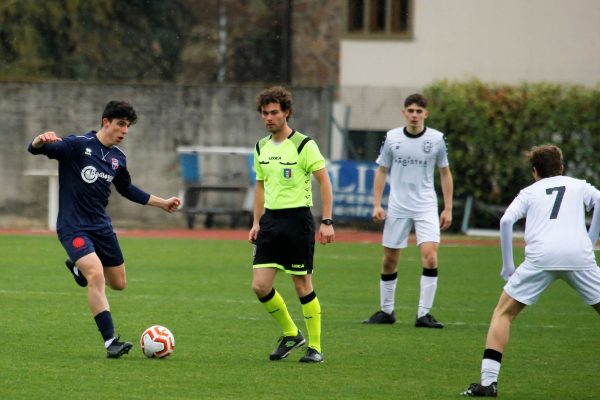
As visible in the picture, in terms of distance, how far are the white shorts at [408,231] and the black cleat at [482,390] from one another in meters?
4.27

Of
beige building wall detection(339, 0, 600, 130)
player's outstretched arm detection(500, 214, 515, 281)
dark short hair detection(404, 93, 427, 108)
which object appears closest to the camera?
player's outstretched arm detection(500, 214, 515, 281)

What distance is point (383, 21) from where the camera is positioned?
29.5 meters

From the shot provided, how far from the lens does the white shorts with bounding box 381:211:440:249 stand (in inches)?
484

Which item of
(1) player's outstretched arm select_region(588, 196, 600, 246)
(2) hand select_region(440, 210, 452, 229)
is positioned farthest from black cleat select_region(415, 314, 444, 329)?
(1) player's outstretched arm select_region(588, 196, 600, 246)

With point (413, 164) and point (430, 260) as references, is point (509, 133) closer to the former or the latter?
point (413, 164)

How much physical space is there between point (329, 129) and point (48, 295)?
1282 centimetres

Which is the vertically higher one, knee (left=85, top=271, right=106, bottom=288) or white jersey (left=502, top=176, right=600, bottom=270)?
white jersey (left=502, top=176, right=600, bottom=270)

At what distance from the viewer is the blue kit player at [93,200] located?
31.1 ft

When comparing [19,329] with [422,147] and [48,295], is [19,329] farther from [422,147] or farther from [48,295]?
[422,147]

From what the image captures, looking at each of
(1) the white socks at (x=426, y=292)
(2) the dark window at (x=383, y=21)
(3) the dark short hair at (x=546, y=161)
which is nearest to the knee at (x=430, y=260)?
(1) the white socks at (x=426, y=292)

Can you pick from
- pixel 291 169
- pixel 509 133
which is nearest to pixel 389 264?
pixel 291 169

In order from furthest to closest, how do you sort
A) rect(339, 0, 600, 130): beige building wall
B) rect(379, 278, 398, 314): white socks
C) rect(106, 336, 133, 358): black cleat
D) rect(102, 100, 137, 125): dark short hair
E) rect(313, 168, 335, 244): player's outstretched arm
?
rect(339, 0, 600, 130): beige building wall, rect(379, 278, 398, 314): white socks, rect(102, 100, 137, 125): dark short hair, rect(313, 168, 335, 244): player's outstretched arm, rect(106, 336, 133, 358): black cleat

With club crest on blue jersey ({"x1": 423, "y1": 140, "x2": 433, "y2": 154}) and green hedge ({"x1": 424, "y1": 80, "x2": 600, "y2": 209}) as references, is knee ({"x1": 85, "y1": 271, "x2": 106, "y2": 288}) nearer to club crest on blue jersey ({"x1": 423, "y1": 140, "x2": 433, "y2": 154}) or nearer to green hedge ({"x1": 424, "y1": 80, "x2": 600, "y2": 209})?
club crest on blue jersey ({"x1": 423, "y1": 140, "x2": 433, "y2": 154})

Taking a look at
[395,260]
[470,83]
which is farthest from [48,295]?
[470,83]
